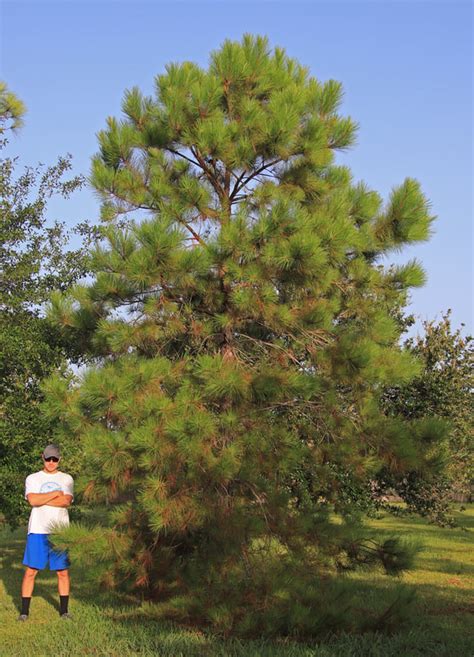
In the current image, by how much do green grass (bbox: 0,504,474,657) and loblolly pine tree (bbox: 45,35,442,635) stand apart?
0.32 m

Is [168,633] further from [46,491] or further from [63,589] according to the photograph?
[46,491]

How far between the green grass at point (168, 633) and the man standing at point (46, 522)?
1.03 feet

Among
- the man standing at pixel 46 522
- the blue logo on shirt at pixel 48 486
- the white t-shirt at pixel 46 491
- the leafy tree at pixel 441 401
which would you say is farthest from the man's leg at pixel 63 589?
the leafy tree at pixel 441 401

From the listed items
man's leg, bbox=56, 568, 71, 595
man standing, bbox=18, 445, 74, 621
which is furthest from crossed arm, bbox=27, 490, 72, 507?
man's leg, bbox=56, 568, 71, 595

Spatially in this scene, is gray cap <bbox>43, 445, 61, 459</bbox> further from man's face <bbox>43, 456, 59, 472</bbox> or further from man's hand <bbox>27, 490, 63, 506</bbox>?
man's hand <bbox>27, 490, 63, 506</bbox>

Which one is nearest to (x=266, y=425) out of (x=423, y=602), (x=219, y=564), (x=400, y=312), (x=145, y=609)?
(x=219, y=564)

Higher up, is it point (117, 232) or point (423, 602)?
point (117, 232)

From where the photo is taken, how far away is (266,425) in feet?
25.5

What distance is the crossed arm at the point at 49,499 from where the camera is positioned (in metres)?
7.85

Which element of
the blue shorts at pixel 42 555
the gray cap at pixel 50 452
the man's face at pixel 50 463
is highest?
the gray cap at pixel 50 452

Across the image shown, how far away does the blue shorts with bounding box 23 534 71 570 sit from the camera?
7.75 meters

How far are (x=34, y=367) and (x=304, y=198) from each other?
13.4ft

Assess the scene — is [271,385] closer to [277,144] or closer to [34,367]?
[277,144]

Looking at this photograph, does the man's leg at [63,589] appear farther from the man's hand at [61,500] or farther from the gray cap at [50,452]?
the gray cap at [50,452]
